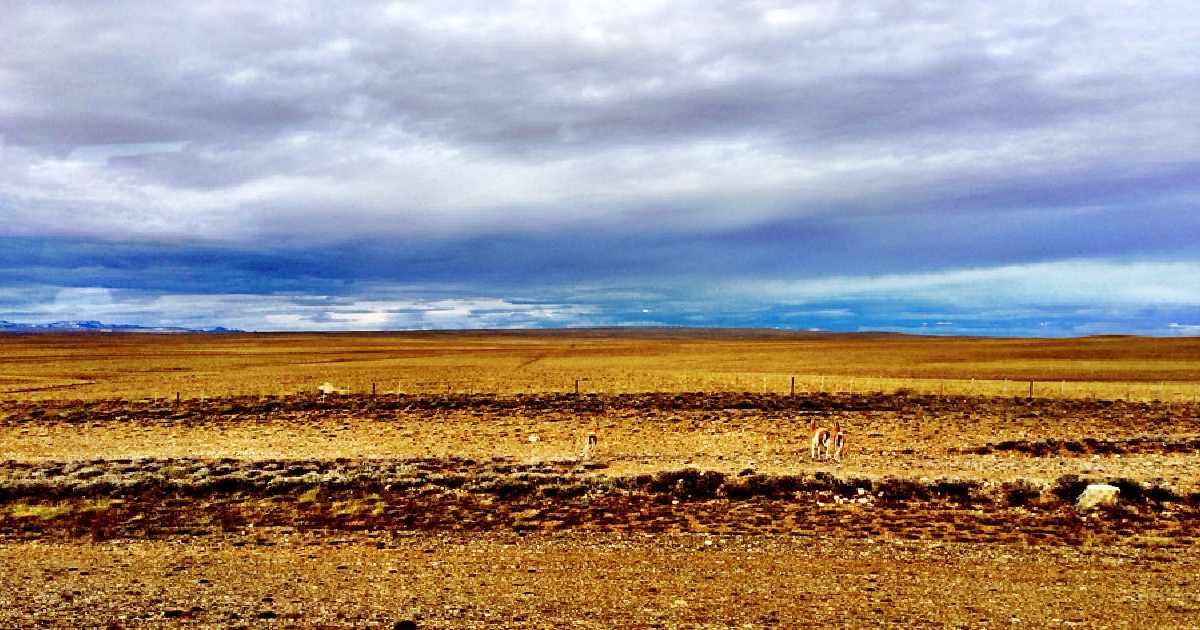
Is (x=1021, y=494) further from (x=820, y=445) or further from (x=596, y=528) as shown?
(x=596, y=528)

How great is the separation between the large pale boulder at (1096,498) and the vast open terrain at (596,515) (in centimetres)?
30

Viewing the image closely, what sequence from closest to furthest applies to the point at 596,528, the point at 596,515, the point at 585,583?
the point at 585,583 → the point at 596,528 → the point at 596,515

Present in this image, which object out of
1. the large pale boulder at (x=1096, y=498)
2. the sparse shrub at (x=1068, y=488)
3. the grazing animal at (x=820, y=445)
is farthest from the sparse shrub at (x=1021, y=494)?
the grazing animal at (x=820, y=445)

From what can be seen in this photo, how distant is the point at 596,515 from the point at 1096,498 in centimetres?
1049

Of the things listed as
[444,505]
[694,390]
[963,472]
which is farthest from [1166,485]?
[694,390]

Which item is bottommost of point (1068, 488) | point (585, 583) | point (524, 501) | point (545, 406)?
point (524, 501)

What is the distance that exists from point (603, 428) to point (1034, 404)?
21359 mm

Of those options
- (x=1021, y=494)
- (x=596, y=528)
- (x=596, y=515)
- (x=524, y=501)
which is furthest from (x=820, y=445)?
(x=596, y=528)

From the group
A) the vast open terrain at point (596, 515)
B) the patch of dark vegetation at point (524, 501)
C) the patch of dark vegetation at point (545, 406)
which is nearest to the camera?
the vast open terrain at point (596, 515)

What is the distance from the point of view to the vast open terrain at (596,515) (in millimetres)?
11289

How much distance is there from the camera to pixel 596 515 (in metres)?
17.5

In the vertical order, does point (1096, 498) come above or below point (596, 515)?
above

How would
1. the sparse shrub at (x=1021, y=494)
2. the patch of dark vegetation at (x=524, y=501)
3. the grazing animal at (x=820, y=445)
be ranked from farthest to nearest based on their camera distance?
1. the grazing animal at (x=820, y=445)
2. the sparse shrub at (x=1021, y=494)
3. the patch of dark vegetation at (x=524, y=501)

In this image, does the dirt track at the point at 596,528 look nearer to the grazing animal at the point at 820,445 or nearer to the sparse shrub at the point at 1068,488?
the sparse shrub at the point at 1068,488
